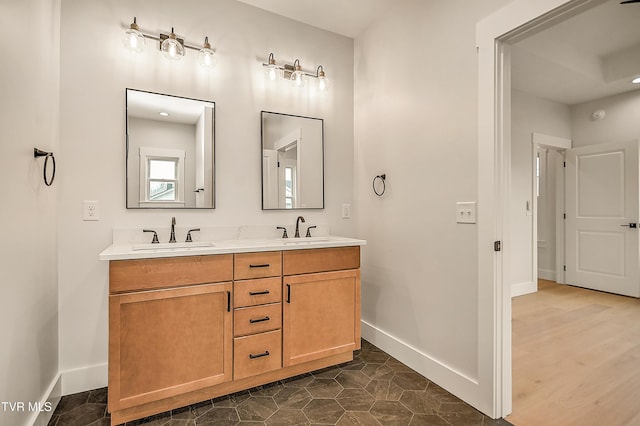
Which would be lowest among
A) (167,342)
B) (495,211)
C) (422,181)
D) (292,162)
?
(167,342)

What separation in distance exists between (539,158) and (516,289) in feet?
7.85

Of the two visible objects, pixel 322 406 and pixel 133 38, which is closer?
pixel 322 406

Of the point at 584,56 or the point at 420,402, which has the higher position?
the point at 584,56

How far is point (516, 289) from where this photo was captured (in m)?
4.19

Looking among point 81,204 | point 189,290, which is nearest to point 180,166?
point 81,204

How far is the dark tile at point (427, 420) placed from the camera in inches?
64.0

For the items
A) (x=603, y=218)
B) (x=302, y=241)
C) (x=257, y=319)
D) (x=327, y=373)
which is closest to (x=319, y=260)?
(x=302, y=241)

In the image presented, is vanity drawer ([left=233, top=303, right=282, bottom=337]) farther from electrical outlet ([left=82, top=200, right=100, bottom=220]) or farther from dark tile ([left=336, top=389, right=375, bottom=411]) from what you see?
electrical outlet ([left=82, top=200, right=100, bottom=220])

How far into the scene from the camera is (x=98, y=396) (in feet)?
6.20

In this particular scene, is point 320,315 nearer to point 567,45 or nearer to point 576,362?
point 576,362

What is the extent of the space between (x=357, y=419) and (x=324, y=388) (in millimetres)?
355

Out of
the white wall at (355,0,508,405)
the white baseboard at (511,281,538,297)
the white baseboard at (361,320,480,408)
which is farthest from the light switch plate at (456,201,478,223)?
the white baseboard at (511,281,538,297)

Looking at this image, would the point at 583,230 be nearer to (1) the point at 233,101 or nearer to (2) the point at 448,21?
(2) the point at 448,21

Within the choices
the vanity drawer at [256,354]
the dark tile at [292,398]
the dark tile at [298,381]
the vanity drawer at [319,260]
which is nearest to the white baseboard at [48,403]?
the vanity drawer at [256,354]
